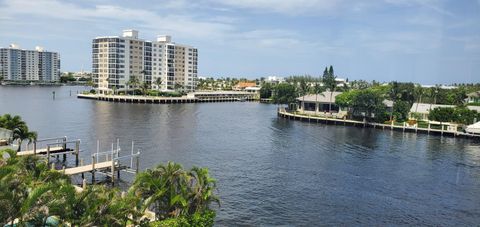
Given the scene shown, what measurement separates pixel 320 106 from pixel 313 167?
232 feet

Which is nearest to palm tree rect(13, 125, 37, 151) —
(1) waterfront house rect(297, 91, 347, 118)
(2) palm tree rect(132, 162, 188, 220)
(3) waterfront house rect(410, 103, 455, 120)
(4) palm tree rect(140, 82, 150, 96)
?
(2) palm tree rect(132, 162, 188, 220)

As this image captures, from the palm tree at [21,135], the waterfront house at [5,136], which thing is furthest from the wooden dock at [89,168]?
the waterfront house at [5,136]

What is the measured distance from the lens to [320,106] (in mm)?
128375

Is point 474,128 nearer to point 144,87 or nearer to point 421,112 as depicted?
point 421,112

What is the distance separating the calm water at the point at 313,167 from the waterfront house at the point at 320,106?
1854 centimetres

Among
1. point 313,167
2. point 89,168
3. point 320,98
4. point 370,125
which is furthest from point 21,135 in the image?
point 320,98

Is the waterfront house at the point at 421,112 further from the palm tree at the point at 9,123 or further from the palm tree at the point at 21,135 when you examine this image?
the palm tree at the point at 9,123

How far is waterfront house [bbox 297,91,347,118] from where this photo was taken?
124062 millimetres

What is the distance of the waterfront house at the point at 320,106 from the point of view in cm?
12406

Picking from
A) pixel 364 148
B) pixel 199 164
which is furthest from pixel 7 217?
pixel 364 148

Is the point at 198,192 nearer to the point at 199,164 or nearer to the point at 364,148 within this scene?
the point at 199,164

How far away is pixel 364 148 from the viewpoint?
252ft

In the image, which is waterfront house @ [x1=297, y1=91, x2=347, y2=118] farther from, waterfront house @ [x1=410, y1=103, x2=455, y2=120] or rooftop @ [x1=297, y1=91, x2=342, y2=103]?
waterfront house @ [x1=410, y1=103, x2=455, y2=120]

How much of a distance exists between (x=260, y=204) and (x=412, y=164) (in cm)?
3123
